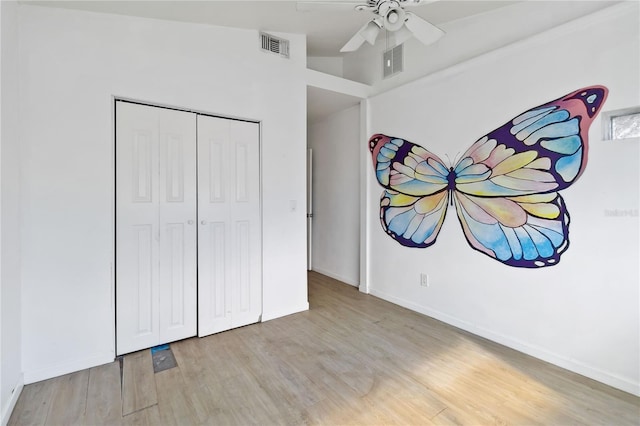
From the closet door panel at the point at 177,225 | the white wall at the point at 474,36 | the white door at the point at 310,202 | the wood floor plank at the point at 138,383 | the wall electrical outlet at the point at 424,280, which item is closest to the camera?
the wood floor plank at the point at 138,383

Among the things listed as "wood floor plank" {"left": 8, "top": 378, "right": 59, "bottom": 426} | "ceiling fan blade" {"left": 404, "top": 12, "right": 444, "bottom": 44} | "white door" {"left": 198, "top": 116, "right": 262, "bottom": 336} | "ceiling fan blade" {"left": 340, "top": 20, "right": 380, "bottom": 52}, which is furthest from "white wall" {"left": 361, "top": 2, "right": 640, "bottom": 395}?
"wood floor plank" {"left": 8, "top": 378, "right": 59, "bottom": 426}

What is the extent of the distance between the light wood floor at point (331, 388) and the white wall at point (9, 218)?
248 millimetres

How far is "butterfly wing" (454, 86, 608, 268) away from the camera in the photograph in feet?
6.95

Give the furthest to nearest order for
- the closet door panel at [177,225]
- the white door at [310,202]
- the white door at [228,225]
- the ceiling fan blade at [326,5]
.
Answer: the white door at [310,202], the white door at [228,225], the closet door panel at [177,225], the ceiling fan blade at [326,5]

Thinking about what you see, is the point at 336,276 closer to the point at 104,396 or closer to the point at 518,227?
the point at 518,227

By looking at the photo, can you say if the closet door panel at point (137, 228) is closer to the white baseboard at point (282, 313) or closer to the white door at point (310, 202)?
the white baseboard at point (282, 313)

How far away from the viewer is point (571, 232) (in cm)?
215

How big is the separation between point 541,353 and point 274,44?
3.70m

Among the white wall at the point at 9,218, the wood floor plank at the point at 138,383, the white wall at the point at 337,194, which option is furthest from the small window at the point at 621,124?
the white wall at the point at 9,218

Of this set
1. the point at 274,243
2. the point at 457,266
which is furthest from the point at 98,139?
the point at 457,266

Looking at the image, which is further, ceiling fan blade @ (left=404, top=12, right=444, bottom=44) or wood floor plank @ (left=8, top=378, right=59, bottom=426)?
ceiling fan blade @ (left=404, top=12, right=444, bottom=44)

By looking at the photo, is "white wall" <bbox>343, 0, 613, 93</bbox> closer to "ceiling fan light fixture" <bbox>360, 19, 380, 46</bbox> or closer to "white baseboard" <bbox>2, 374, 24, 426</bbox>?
"ceiling fan light fixture" <bbox>360, 19, 380, 46</bbox>

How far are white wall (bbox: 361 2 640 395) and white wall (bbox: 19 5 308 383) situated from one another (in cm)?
233

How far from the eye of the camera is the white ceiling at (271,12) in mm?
2137
